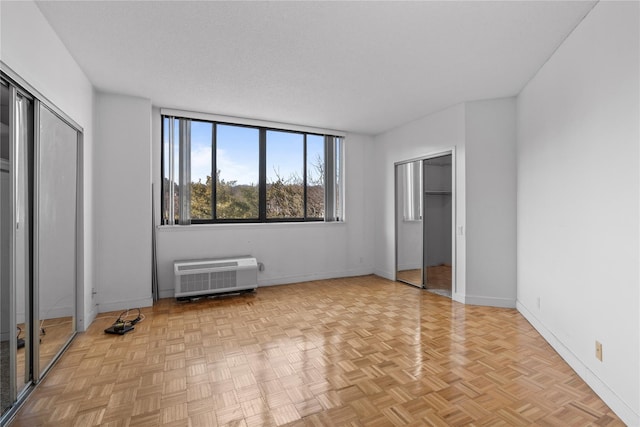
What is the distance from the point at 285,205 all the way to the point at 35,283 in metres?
3.54

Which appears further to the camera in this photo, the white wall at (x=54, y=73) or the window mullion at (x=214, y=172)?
the window mullion at (x=214, y=172)

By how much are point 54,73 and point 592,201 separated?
4.18 m

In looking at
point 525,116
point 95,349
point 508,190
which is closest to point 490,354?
point 508,190

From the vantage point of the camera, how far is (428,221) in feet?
15.9

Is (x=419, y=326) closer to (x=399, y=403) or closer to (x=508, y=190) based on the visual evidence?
(x=399, y=403)

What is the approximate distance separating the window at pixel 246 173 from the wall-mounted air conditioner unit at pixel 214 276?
0.68 meters

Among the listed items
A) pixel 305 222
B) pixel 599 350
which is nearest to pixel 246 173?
pixel 305 222

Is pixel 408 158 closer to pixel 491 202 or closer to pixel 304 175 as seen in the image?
pixel 491 202

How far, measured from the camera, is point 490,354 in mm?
2684

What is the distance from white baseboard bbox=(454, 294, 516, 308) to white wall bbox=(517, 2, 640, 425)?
60cm

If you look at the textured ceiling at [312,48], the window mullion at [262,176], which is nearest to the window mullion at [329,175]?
the window mullion at [262,176]

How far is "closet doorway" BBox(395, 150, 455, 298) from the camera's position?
14.9 feet

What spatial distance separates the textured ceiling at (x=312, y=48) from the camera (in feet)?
7.39

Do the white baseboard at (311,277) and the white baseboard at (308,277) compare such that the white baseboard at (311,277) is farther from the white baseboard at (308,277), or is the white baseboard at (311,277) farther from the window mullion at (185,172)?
the window mullion at (185,172)
